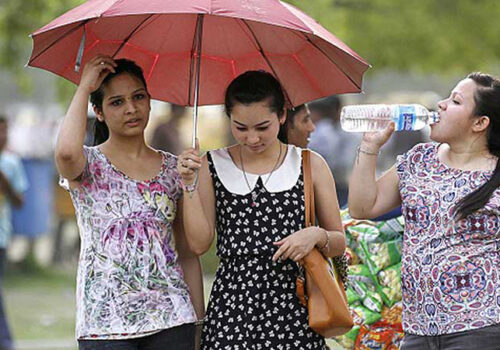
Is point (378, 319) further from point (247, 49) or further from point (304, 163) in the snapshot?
point (247, 49)

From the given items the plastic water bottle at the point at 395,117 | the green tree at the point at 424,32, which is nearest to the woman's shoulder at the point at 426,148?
the plastic water bottle at the point at 395,117

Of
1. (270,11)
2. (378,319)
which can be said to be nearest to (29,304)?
(378,319)

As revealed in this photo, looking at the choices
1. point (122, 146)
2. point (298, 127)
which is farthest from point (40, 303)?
point (122, 146)

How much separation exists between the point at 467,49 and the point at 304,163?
12.8 m

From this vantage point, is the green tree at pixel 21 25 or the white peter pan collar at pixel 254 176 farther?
the green tree at pixel 21 25

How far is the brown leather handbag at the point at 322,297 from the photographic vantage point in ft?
15.1

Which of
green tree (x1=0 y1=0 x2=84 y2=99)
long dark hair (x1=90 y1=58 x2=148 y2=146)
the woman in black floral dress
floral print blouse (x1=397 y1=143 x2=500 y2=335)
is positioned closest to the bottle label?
floral print blouse (x1=397 y1=143 x2=500 y2=335)

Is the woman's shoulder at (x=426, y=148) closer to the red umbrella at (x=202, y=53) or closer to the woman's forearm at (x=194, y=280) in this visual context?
the red umbrella at (x=202, y=53)

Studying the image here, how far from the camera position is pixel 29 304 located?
12859 mm

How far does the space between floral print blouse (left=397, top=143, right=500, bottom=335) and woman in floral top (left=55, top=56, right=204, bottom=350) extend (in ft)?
3.29

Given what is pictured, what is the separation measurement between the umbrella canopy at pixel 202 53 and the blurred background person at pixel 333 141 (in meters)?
4.31

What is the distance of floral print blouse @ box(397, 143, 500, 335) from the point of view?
456cm

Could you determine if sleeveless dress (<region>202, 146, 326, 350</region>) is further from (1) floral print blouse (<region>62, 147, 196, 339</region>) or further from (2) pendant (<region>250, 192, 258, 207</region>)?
(1) floral print blouse (<region>62, 147, 196, 339</region>)

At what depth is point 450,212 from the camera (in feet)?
15.1
